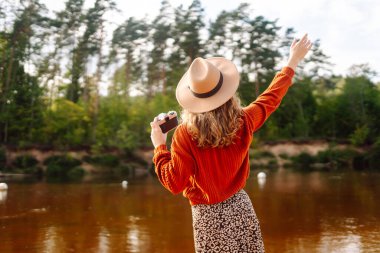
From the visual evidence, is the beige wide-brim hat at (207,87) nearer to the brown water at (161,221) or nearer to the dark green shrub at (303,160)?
the brown water at (161,221)

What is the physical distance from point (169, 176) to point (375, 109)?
39.9 meters

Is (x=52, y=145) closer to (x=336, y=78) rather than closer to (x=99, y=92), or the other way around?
(x=99, y=92)

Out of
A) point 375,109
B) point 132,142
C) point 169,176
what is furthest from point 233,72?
point 375,109

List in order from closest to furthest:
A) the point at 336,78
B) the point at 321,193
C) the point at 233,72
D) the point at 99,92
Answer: the point at 233,72
the point at 321,193
the point at 99,92
the point at 336,78

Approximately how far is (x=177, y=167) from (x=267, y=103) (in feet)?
1.98

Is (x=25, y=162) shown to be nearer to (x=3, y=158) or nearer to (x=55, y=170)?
(x=3, y=158)

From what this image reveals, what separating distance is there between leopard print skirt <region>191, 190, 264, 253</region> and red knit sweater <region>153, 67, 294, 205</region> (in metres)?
0.05

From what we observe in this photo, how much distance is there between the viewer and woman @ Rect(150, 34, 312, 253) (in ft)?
6.52

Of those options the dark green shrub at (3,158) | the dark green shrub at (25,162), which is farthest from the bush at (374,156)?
the dark green shrub at (3,158)

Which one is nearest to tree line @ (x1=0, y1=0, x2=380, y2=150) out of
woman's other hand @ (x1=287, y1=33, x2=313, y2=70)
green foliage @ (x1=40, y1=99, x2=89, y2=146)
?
green foliage @ (x1=40, y1=99, x2=89, y2=146)

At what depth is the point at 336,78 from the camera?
52.1m

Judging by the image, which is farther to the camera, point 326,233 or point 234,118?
point 326,233

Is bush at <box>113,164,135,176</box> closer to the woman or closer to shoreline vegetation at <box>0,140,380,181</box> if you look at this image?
shoreline vegetation at <box>0,140,380,181</box>

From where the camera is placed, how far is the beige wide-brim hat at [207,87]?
2021 mm
